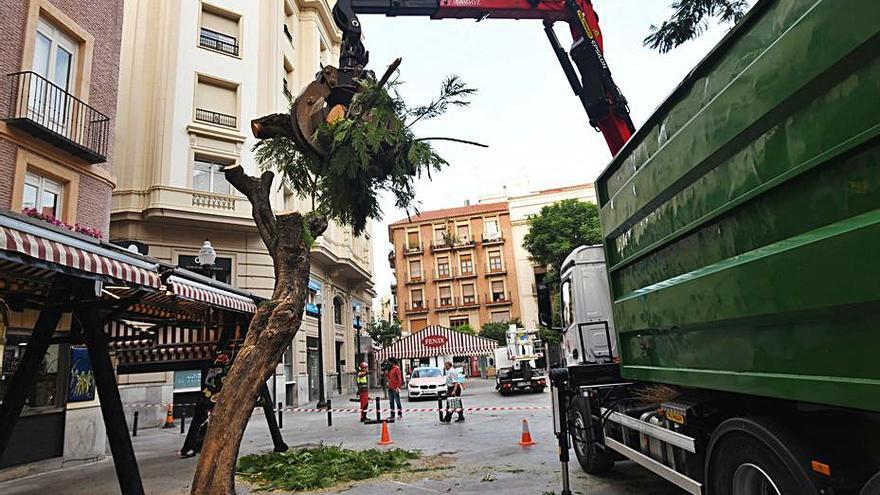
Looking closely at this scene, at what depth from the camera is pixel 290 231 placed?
249 inches

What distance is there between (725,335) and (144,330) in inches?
405

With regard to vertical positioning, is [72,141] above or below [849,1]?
above

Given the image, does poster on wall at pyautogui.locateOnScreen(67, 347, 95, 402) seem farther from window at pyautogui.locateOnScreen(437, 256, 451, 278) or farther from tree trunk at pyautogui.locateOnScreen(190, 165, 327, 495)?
window at pyautogui.locateOnScreen(437, 256, 451, 278)

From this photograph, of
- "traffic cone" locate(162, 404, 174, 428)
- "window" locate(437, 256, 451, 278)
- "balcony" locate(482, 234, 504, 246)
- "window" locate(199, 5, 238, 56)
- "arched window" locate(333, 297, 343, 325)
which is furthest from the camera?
"window" locate(437, 256, 451, 278)

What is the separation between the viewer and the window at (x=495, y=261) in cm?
5725

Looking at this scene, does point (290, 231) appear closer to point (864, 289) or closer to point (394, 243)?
point (864, 289)

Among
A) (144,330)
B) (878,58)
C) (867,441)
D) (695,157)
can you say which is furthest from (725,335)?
(144,330)

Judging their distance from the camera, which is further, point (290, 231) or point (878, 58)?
point (290, 231)

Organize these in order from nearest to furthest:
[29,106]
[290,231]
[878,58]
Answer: [878,58] < [290,231] < [29,106]

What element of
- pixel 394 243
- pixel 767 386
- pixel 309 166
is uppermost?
pixel 394 243

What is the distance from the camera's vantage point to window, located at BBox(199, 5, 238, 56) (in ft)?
65.8

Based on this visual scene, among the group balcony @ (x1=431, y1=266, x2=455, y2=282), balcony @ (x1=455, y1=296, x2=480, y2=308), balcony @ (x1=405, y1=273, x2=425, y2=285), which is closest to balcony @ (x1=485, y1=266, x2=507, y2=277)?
balcony @ (x1=455, y1=296, x2=480, y2=308)

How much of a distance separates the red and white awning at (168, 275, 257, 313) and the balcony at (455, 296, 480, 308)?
160 ft

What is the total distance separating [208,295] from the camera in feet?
23.9
